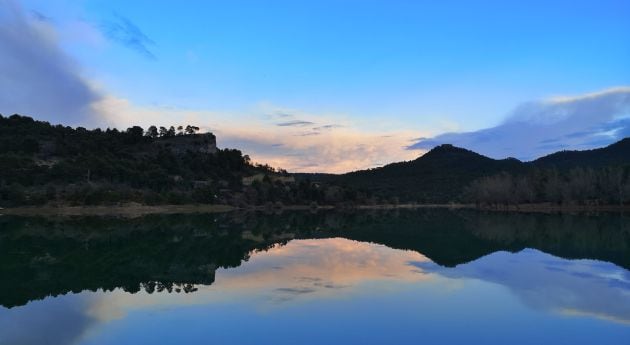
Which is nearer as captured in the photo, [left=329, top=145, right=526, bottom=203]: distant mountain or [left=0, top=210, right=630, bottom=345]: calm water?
[left=0, top=210, right=630, bottom=345]: calm water

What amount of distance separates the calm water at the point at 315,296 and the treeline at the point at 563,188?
3306 inches


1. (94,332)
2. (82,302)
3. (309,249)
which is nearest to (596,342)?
(94,332)

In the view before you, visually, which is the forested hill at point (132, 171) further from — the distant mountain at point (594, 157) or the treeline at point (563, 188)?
the distant mountain at point (594, 157)

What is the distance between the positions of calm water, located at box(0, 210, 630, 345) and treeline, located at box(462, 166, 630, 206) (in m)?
84.0

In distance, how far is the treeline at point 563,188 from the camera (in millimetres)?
96050

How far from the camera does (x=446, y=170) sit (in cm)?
17525

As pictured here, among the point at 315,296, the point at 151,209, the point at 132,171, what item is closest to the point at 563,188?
the point at 151,209

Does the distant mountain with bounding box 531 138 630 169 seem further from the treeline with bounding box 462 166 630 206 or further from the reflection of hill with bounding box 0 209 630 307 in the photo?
the reflection of hill with bounding box 0 209 630 307

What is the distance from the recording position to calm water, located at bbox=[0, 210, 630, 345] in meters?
9.54

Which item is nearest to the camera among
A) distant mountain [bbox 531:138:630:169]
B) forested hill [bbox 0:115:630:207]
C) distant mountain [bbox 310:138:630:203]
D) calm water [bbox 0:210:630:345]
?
calm water [bbox 0:210:630:345]

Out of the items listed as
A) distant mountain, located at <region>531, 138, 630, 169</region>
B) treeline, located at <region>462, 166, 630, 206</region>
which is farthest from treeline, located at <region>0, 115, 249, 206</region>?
distant mountain, located at <region>531, 138, 630, 169</region>

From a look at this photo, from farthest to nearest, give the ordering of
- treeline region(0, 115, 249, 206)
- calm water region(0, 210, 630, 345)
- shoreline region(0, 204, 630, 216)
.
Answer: treeline region(0, 115, 249, 206)
shoreline region(0, 204, 630, 216)
calm water region(0, 210, 630, 345)

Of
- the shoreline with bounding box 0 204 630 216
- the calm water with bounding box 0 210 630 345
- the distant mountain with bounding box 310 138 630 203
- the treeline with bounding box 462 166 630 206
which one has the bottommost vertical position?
the calm water with bounding box 0 210 630 345

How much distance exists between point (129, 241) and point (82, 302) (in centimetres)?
1865
